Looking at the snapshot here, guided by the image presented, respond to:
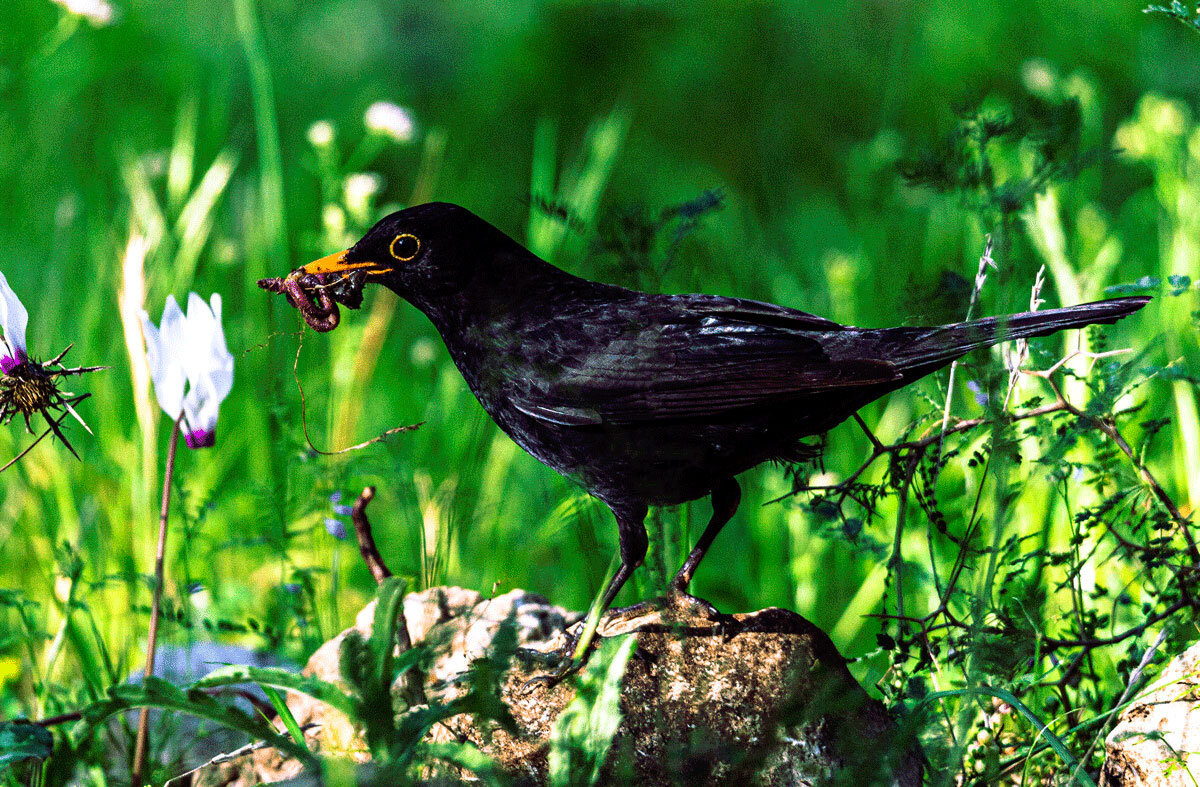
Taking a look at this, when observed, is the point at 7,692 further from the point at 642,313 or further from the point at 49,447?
the point at 642,313

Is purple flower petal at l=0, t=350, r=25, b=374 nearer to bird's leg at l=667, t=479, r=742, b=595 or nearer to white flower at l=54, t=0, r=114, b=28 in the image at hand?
bird's leg at l=667, t=479, r=742, b=595

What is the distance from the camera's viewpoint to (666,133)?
6730mm

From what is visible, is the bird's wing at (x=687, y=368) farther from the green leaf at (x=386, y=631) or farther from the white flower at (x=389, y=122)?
the white flower at (x=389, y=122)

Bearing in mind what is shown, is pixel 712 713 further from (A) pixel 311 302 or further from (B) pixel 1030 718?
(A) pixel 311 302

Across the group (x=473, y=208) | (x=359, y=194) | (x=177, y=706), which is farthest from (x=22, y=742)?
(x=473, y=208)

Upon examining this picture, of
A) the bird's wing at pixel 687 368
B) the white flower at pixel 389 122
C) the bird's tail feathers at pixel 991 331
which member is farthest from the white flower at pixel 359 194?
the bird's tail feathers at pixel 991 331

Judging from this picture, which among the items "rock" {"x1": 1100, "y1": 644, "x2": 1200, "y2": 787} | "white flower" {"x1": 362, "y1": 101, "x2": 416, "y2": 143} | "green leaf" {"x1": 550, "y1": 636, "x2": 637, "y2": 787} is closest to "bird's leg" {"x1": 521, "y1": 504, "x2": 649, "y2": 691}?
"green leaf" {"x1": 550, "y1": 636, "x2": 637, "y2": 787}

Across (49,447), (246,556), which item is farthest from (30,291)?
(246,556)

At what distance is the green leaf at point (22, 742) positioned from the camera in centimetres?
198

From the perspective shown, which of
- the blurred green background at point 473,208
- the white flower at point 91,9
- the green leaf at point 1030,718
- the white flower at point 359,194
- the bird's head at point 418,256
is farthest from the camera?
the white flower at point 359,194

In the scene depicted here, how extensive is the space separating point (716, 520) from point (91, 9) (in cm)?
297

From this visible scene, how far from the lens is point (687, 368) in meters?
2.27

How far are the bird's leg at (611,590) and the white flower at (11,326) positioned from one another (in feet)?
3.50

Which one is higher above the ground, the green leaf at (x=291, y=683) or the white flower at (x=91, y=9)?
the white flower at (x=91, y=9)
